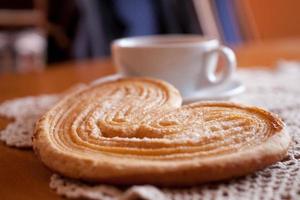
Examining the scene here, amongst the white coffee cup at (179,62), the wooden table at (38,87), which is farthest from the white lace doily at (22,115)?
the white coffee cup at (179,62)

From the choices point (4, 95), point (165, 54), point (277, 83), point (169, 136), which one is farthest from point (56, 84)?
point (169, 136)

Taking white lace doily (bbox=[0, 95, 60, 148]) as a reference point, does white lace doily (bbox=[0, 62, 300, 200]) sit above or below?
above

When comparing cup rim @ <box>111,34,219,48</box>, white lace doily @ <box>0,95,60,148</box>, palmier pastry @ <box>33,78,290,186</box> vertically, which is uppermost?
cup rim @ <box>111,34,219,48</box>

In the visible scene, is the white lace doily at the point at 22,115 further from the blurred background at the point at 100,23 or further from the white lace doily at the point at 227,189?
the blurred background at the point at 100,23

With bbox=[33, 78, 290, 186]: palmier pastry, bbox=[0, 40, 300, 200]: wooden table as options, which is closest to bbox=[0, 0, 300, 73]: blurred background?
bbox=[0, 40, 300, 200]: wooden table

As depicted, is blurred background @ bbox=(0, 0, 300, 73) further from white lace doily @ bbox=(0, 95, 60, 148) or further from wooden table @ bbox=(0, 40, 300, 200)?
white lace doily @ bbox=(0, 95, 60, 148)
